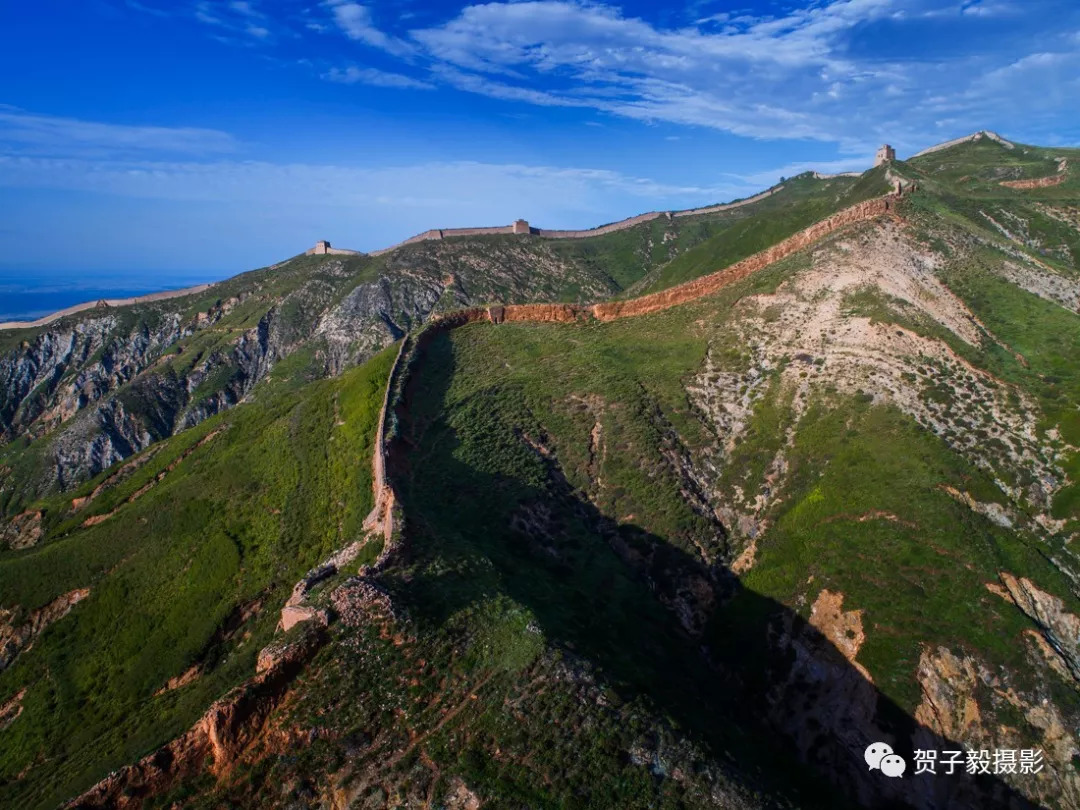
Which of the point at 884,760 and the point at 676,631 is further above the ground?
the point at 676,631

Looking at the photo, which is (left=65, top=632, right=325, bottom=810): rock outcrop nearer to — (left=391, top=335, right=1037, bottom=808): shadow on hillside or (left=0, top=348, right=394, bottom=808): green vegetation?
(left=0, top=348, right=394, bottom=808): green vegetation

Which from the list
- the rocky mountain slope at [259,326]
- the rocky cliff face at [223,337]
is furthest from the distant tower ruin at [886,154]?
the rocky cliff face at [223,337]

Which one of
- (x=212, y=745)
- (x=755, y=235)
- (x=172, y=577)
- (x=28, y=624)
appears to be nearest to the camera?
(x=212, y=745)

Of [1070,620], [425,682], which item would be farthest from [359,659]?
[1070,620]

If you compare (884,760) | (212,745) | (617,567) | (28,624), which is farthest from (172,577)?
(884,760)

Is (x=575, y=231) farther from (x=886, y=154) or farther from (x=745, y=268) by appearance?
(x=745, y=268)

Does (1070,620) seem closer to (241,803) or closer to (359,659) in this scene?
(359,659)
